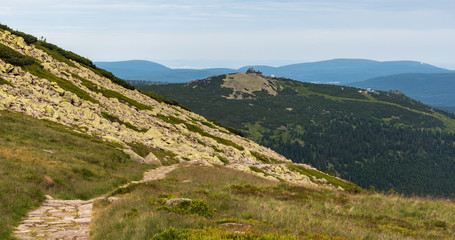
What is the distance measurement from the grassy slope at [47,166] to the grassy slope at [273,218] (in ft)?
12.1

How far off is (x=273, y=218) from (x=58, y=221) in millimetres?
9818

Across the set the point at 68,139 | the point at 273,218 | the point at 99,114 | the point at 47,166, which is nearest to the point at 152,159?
the point at 68,139

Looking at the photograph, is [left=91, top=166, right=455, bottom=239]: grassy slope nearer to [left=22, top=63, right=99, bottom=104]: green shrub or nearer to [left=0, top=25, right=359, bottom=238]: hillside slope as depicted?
[left=0, top=25, right=359, bottom=238]: hillside slope

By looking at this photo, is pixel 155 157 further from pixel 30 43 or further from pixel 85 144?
pixel 30 43

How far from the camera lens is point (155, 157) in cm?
3741

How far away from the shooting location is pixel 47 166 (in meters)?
20.6

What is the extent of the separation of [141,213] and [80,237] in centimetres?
243

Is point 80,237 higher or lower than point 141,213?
lower

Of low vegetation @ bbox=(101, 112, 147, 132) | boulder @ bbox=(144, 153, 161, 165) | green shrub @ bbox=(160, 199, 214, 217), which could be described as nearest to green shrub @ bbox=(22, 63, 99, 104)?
low vegetation @ bbox=(101, 112, 147, 132)

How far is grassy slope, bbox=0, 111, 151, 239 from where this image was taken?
14.5m

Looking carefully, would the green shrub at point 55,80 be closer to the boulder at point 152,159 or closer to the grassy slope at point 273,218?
the boulder at point 152,159

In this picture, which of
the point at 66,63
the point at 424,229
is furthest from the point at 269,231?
the point at 66,63

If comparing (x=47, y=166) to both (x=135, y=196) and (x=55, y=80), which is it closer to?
(x=135, y=196)

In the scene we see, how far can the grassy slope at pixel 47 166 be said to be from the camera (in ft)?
47.6
